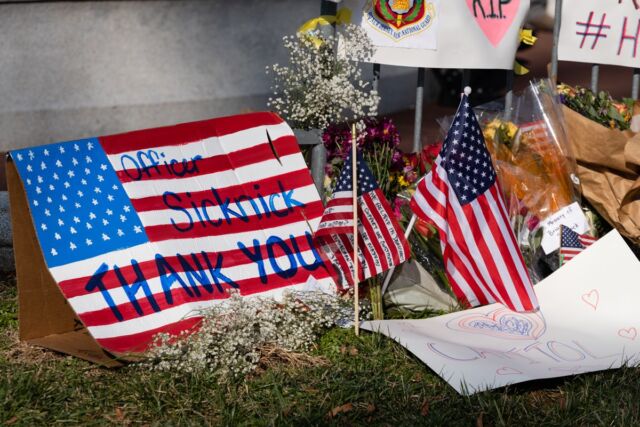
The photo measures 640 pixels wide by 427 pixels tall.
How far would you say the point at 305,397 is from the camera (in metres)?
4.24

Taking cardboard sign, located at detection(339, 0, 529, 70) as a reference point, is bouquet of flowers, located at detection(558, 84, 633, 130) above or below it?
below

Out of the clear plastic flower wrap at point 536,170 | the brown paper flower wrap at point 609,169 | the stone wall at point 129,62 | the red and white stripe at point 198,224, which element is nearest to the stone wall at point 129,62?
the stone wall at point 129,62

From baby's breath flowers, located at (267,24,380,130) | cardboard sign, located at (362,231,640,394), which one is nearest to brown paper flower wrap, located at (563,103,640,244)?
cardboard sign, located at (362,231,640,394)

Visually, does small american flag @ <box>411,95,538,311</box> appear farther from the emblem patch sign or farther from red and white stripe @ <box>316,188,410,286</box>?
the emblem patch sign

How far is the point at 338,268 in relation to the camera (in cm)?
504

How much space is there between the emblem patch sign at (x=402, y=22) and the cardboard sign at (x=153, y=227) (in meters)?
0.98

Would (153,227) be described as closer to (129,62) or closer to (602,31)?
(602,31)

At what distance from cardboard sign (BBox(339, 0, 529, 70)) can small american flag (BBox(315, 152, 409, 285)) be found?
112cm

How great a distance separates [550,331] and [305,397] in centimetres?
125

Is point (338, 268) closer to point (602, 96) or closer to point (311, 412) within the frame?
point (311, 412)

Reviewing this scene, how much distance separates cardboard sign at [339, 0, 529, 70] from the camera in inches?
228

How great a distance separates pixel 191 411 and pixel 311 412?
1.50 feet

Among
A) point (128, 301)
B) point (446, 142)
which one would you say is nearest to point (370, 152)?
point (446, 142)

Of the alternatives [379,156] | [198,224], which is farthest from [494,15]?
[198,224]
